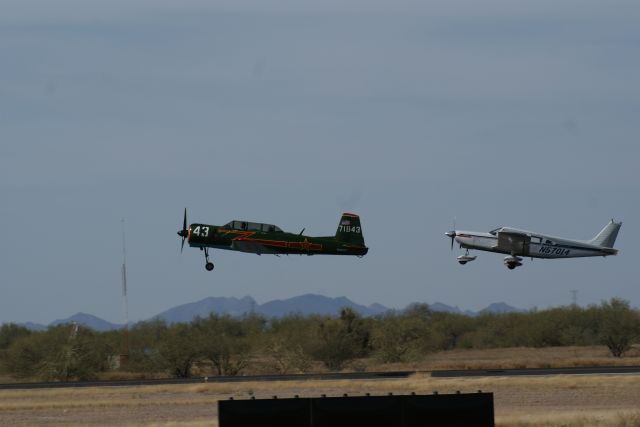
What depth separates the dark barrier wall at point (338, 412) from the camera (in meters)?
A: 26.4

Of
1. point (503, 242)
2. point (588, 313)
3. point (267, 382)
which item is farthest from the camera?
point (588, 313)

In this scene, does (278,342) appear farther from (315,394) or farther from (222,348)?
(315,394)

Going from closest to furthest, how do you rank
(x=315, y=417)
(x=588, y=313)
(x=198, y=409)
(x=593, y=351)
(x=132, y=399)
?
(x=315, y=417)
(x=198, y=409)
(x=132, y=399)
(x=593, y=351)
(x=588, y=313)

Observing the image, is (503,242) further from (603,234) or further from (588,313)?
(588,313)

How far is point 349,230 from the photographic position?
59.8m

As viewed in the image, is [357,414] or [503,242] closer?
[357,414]

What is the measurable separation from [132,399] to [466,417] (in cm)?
2360

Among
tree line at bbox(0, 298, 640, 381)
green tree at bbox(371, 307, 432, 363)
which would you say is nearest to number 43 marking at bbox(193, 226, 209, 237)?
tree line at bbox(0, 298, 640, 381)

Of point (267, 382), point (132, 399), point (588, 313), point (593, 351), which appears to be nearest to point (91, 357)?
point (267, 382)

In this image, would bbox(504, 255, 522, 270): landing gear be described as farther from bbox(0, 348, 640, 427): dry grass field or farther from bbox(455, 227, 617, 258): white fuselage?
bbox(0, 348, 640, 427): dry grass field

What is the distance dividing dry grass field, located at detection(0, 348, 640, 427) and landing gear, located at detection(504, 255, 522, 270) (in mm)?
15321

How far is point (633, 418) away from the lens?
109 feet

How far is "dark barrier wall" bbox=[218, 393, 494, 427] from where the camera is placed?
26.4 m

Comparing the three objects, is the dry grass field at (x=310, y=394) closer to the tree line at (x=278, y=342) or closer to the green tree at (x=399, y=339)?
the tree line at (x=278, y=342)
